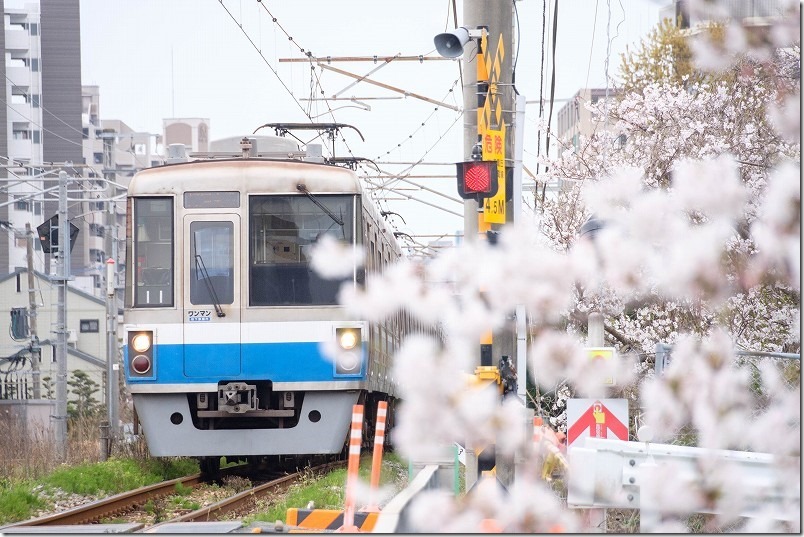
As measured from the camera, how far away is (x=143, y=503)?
10125mm

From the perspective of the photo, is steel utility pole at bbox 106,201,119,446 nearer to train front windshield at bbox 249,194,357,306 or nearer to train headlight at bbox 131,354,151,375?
train headlight at bbox 131,354,151,375

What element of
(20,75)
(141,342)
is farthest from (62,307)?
(20,75)

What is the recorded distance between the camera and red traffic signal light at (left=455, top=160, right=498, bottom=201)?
7.69 metres

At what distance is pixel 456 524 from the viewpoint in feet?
10.6

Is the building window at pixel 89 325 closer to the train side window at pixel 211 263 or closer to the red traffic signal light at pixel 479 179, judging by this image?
the train side window at pixel 211 263

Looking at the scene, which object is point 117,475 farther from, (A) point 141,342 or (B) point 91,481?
(A) point 141,342

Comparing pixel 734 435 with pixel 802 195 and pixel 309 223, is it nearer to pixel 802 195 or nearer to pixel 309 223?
pixel 802 195

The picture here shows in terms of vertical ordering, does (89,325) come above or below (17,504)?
above

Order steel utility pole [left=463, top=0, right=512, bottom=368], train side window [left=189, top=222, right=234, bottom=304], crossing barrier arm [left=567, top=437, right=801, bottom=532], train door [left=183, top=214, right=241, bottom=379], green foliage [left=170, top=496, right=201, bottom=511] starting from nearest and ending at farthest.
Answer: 1. crossing barrier arm [left=567, top=437, right=801, bottom=532]
2. steel utility pole [left=463, top=0, right=512, bottom=368]
3. green foliage [left=170, top=496, right=201, bottom=511]
4. train door [left=183, top=214, right=241, bottom=379]
5. train side window [left=189, top=222, right=234, bottom=304]

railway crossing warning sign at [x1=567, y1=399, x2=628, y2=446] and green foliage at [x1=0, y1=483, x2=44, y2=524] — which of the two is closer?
railway crossing warning sign at [x1=567, y1=399, x2=628, y2=446]

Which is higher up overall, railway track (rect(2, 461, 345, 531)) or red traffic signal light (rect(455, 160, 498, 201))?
red traffic signal light (rect(455, 160, 498, 201))

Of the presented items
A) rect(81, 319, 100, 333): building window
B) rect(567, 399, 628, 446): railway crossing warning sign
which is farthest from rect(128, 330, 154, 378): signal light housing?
rect(81, 319, 100, 333): building window

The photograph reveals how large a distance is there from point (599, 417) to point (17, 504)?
4.88 metres

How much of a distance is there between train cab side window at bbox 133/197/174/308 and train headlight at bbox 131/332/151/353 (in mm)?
277
